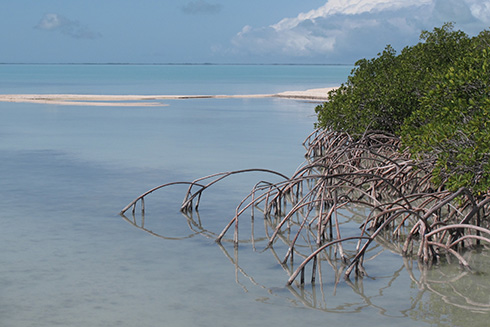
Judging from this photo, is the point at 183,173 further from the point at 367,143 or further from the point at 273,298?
the point at 273,298

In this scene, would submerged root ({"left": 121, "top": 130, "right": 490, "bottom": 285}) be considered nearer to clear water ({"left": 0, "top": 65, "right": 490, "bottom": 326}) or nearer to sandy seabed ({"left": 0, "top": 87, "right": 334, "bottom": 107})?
clear water ({"left": 0, "top": 65, "right": 490, "bottom": 326})

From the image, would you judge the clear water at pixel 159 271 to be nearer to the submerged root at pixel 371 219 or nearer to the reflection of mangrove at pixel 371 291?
the reflection of mangrove at pixel 371 291

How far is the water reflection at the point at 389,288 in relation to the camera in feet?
27.7

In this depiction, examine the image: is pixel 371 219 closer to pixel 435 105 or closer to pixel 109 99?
pixel 435 105

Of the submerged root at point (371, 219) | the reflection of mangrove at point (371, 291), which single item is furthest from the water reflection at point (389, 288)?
the submerged root at point (371, 219)

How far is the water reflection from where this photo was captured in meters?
8.43

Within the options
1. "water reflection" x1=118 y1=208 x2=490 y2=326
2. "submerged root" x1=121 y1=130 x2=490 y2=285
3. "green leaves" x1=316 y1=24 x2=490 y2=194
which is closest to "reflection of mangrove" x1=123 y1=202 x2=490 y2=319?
"water reflection" x1=118 y1=208 x2=490 y2=326

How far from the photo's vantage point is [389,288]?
30.2 feet

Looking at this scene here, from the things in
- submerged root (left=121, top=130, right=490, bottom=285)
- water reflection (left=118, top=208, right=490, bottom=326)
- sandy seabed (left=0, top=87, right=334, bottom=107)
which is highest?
sandy seabed (left=0, top=87, right=334, bottom=107)

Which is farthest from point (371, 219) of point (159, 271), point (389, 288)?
point (159, 271)

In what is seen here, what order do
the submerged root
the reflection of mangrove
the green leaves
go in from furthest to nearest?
the green leaves
the submerged root
the reflection of mangrove

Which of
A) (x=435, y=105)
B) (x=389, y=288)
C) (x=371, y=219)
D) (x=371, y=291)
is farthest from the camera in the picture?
(x=435, y=105)

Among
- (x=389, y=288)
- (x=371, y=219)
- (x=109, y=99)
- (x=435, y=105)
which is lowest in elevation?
(x=389, y=288)

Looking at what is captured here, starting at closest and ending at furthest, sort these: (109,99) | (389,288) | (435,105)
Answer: (389,288), (435,105), (109,99)
